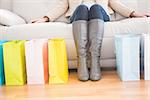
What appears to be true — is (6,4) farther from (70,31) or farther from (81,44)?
(81,44)

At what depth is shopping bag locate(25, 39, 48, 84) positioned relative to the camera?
1636 millimetres

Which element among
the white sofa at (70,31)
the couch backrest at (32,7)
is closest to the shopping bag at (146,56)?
the white sofa at (70,31)

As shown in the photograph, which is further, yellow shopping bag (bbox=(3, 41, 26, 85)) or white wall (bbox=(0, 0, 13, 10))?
white wall (bbox=(0, 0, 13, 10))

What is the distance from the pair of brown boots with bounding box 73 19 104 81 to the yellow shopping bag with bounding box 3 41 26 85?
39 cm

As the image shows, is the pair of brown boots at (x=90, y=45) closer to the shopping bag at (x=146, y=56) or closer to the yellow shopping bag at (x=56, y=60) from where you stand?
the yellow shopping bag at (x=56, y=60)

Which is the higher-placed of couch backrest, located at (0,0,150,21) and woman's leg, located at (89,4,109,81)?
couch backrest, located at (0,0,150,21)

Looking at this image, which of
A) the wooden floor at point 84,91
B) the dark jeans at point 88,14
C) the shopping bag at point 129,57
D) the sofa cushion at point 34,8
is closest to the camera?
the wooden floor at point 84,91

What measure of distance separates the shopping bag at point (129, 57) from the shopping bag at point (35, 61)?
522 millimetres

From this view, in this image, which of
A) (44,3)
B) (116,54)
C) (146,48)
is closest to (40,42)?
(116,54)

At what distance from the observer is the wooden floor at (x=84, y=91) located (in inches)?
53.2

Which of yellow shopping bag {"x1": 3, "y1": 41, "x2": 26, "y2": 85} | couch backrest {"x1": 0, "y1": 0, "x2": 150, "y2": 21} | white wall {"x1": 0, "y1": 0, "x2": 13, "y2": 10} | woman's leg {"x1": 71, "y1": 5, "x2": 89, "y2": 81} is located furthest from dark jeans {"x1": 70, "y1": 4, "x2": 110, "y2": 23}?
white wall {"x1": 0, "y1": 0, "x2": 13, "y2": 10}

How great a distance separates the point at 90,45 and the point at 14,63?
536 millimetres

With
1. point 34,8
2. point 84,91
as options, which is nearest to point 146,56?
point 84,91

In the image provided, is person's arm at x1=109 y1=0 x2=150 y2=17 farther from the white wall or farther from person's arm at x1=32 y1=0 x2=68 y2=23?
the white wall
